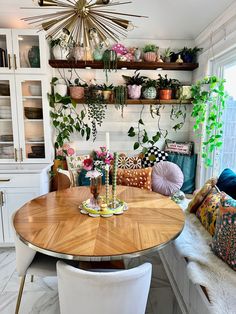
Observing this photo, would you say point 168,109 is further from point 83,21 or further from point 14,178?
point 14,178

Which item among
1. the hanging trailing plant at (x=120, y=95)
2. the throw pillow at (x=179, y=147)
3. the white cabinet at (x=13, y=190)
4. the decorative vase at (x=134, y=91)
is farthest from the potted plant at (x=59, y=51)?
the throw pillow at (x=179, y=147)

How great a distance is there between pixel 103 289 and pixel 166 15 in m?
2.57

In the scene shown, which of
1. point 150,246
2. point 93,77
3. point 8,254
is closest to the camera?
point 150,246

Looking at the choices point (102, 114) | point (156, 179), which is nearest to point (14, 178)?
point (102, 114)

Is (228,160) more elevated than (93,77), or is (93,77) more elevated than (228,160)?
(93,77)

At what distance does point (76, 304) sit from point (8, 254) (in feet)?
5.64

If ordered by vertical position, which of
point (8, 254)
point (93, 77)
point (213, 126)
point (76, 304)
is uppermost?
point (93, 77)

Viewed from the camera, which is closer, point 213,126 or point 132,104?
point 213,126

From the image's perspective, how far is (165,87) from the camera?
296cm

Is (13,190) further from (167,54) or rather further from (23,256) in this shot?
(167,54)

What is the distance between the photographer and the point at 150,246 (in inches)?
45.3

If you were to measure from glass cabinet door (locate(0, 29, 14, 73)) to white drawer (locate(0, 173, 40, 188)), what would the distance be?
122cm

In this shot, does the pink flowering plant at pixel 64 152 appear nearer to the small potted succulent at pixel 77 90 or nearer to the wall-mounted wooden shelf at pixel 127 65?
the small potted succulent at pixel 77 90

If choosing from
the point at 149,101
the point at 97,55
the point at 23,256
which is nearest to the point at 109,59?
the point at 97,55
